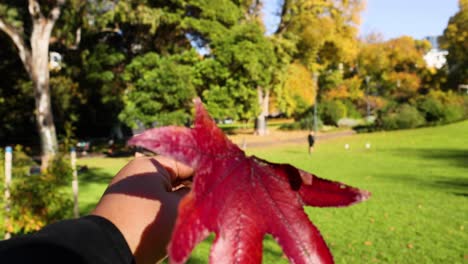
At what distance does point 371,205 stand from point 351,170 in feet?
21.6

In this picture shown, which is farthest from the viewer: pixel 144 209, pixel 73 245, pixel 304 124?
pixel 304 124

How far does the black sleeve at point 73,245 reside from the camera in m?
0.74

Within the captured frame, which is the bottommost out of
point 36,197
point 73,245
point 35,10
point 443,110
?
point 36,197

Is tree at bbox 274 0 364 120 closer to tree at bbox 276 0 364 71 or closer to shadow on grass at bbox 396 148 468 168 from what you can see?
tree at bbox 276 0 364 71

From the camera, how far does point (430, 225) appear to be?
7602mm

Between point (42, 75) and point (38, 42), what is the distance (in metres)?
1.40

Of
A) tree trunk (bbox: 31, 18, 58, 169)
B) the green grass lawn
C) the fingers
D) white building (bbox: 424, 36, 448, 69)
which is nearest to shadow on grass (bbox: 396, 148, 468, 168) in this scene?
the green grass lawn

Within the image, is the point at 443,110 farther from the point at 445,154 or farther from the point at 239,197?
the point at 239,197

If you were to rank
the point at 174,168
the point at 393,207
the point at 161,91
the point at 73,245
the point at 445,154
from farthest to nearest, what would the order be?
1. the point at 161,91
2. the point at 445,154
3. the point at 393,207
4. the point at 174,168
5. the point at 73,245

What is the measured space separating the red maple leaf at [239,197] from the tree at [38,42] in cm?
1699

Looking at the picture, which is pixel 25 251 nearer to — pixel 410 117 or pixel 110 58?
pixel 110 58

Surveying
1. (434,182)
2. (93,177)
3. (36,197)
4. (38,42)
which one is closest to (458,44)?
(434,182)

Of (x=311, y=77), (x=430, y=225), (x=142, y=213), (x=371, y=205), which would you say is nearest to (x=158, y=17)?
(x=371, y=205)

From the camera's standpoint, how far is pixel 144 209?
0.95 m
